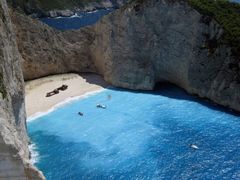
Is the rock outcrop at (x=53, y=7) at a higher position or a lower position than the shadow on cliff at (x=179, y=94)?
higher

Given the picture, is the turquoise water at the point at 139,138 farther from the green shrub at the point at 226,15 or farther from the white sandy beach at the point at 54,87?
the green shrub at the point at 226,15

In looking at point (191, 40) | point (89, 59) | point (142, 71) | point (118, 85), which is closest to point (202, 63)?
point (191, 40)

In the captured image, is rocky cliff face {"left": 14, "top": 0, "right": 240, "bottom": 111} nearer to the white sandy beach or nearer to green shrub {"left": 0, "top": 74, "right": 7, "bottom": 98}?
the white sandy beach

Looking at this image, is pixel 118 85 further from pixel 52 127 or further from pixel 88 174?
pixel 88 174

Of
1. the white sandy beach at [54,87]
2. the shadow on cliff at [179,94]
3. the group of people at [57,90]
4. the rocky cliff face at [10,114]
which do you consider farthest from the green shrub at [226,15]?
the rocky cliff face at [10,114]

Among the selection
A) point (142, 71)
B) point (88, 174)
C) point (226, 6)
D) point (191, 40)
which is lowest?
point (88, 174)

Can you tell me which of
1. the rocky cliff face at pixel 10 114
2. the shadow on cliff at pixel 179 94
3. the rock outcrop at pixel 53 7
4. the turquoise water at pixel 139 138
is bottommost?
the turquoise water at pixel 139 138
